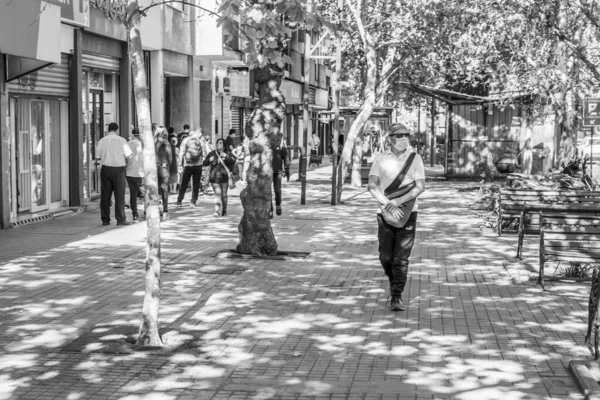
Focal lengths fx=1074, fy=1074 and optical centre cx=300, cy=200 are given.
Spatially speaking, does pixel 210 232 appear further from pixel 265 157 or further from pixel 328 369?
pixel 328 369

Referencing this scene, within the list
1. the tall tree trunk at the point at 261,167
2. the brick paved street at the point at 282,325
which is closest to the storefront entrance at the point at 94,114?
the brick paved street at the point at 282,325

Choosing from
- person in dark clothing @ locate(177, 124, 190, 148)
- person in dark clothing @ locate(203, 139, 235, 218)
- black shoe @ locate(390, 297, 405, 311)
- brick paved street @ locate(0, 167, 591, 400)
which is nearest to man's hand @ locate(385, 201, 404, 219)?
black shoe @ locate(390, 297, 405, 311)

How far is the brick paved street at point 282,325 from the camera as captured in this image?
7.23 metres

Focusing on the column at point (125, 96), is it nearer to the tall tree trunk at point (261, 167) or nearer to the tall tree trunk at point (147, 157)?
the tall tree trunk at point (261, 167)

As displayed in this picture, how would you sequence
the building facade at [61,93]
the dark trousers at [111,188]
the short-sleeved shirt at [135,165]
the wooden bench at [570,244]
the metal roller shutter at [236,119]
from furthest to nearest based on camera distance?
the metal roller shutter at [236,119], the short-sleeved shirt at [135,165], the dark trousers at [111,188], the building facade at [61,93], the wooden bench at [570,244]

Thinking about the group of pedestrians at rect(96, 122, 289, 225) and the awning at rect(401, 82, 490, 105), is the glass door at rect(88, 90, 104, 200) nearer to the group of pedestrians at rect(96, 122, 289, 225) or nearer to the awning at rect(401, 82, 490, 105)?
the group of pedestrians at rect(96, 122, 289, 225)

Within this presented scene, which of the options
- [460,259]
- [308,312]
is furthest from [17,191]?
[308,312]

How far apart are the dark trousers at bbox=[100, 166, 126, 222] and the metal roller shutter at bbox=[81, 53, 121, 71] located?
467cm

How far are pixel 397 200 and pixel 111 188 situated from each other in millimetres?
9007

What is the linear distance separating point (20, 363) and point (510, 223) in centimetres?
1170

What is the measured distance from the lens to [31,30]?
1755 centimetres

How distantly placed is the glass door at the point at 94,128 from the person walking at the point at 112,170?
188 inches

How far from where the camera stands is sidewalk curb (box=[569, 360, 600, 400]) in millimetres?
6695

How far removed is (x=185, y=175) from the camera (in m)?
22.5
